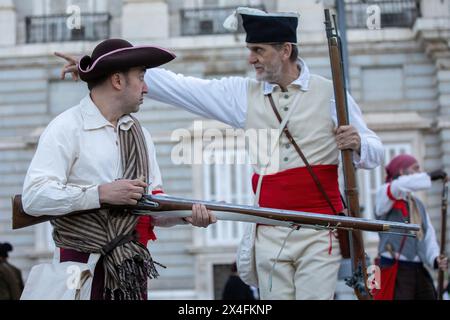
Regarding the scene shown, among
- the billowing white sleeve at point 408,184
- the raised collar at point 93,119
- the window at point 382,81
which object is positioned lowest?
the billowing white sleeve at point 408,184

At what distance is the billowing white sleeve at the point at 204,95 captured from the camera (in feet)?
18.6

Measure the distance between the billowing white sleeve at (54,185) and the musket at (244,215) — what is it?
0.08 meters

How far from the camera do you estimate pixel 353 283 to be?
219 inches

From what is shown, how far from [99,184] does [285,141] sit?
4.51 ft

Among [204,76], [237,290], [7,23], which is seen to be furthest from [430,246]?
[7,23]

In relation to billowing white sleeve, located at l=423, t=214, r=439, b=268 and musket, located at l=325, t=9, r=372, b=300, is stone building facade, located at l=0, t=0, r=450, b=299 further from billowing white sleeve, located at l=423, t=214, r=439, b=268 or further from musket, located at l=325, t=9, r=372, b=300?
musket, located at l=325, t=9, r=372, b=300

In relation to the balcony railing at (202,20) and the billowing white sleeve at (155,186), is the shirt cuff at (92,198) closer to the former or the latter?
the billowing white sleeve at (155,186)

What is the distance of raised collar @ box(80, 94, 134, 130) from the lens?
15.2ft

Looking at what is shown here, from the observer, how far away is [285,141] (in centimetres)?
557

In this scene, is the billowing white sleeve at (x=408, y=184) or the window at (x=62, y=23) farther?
the window at (x=62, y=23)

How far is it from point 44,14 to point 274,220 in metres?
18.6

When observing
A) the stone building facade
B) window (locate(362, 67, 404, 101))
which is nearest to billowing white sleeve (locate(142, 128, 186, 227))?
the stone building facade

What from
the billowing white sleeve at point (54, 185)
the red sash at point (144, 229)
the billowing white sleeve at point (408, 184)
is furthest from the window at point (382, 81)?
the billowing white sleeve at point (54, 185)
